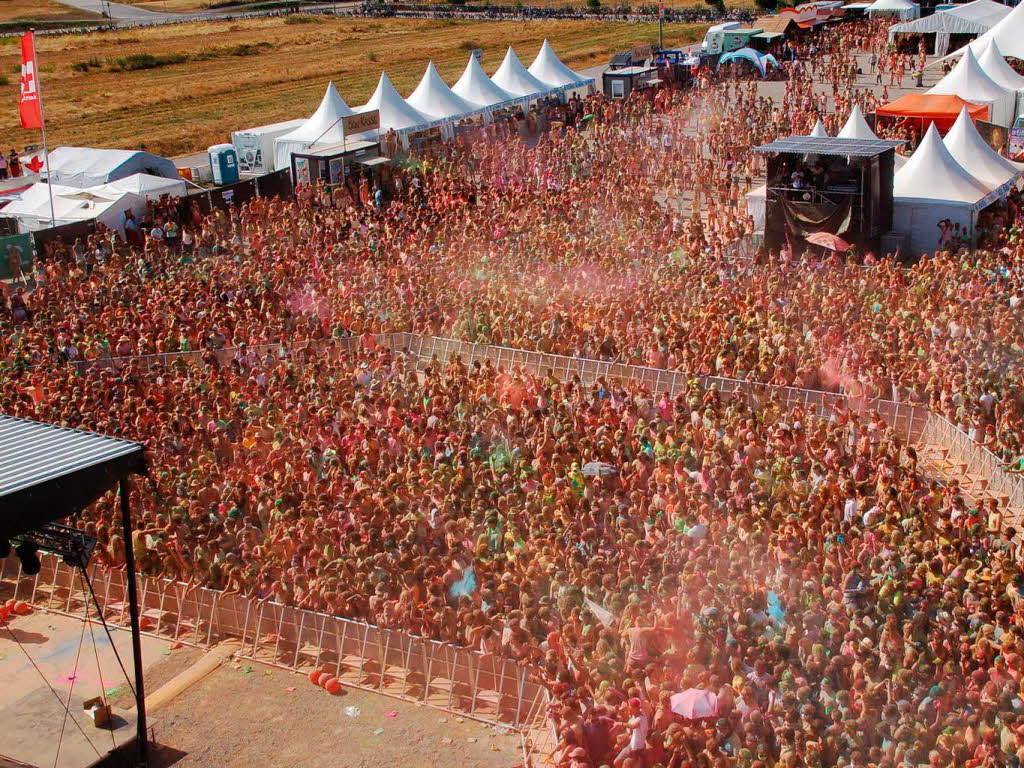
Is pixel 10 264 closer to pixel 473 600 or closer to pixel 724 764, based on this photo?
pixel 473 600

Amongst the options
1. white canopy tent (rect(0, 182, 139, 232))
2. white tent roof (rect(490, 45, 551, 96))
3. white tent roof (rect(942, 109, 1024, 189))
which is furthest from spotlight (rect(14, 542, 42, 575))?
white tent roof (rect(490, 45, 551, 96))

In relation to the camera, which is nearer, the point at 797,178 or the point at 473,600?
the point at 473,600

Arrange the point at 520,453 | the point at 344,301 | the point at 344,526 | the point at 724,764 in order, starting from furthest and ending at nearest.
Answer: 1. the point at 344,301
2. the point at 520,453
3. the point at 344,526
4. the point at 724,764

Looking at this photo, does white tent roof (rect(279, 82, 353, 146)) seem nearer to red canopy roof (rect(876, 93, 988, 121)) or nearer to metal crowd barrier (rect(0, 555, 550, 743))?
red canopy roof (rect(876, 93, 988, 121))

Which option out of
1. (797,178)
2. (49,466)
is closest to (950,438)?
(797,178)

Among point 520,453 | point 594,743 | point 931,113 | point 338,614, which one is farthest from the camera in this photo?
point 931,113

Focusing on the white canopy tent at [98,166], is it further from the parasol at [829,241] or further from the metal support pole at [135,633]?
the metal support pole at [135,633]

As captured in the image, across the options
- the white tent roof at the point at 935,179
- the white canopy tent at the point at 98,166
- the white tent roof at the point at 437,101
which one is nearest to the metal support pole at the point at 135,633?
the white tent roof at the point at 935,179

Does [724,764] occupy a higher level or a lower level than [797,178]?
lower
